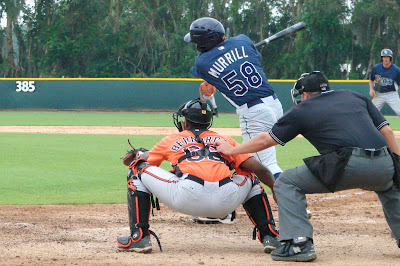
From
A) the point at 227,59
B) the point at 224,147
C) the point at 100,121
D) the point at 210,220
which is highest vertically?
the point at 227,59

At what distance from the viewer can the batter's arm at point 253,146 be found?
473 cm

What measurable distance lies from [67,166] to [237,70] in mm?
5379

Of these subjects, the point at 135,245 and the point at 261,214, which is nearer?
the point at 135,245

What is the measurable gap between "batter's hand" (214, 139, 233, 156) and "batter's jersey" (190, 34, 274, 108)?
1.21 m

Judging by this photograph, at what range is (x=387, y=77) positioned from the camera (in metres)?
15.5

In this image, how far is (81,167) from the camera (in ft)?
34.2

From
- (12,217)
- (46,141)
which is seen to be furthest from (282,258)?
(46,141)

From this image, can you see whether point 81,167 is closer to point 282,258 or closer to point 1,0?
point 282,258

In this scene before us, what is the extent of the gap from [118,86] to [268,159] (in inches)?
968

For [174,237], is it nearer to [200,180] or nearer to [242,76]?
[200,180]

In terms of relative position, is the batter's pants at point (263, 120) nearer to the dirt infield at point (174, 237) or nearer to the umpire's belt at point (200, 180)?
the dirt infield at point (174, 237)

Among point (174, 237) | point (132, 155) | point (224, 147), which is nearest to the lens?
point (224, 147)

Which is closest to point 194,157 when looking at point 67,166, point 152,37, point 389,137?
point 389,137

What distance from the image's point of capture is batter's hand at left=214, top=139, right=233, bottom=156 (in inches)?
190
